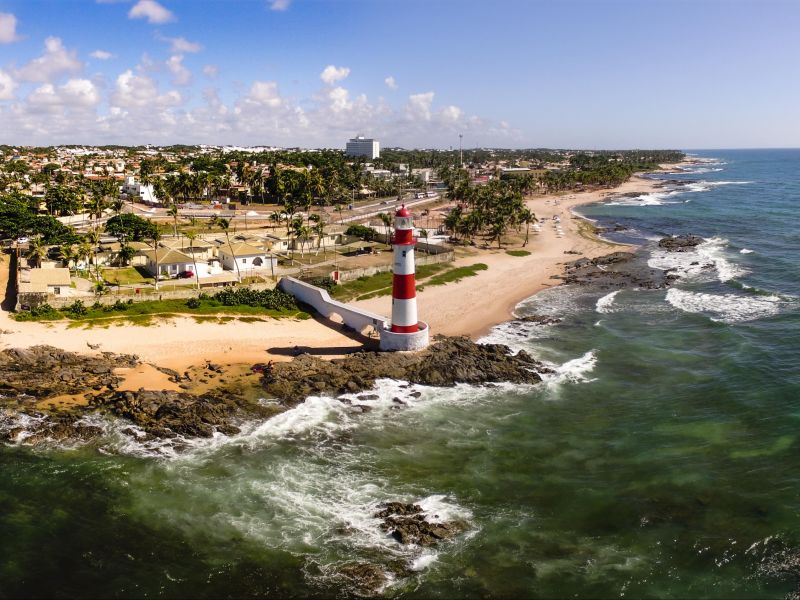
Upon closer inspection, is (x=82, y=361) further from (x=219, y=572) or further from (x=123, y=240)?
(x=123, y=240)

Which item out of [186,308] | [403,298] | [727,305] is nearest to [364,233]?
[186,308]

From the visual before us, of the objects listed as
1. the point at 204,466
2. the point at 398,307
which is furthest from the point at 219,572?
the point at 398,307

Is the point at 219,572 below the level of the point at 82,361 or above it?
below

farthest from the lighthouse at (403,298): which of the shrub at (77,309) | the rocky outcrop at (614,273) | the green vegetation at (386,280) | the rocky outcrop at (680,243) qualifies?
the rocky outcrop at (680,243)

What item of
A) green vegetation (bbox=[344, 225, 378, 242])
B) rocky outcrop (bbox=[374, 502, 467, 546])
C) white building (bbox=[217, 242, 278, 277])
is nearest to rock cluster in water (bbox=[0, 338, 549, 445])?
rocky outcrop (bbox=[374, 502, 467, 546])

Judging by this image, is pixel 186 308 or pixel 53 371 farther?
pixel 186 308

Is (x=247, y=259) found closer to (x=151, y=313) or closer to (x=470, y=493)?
(x=151, y=313)
